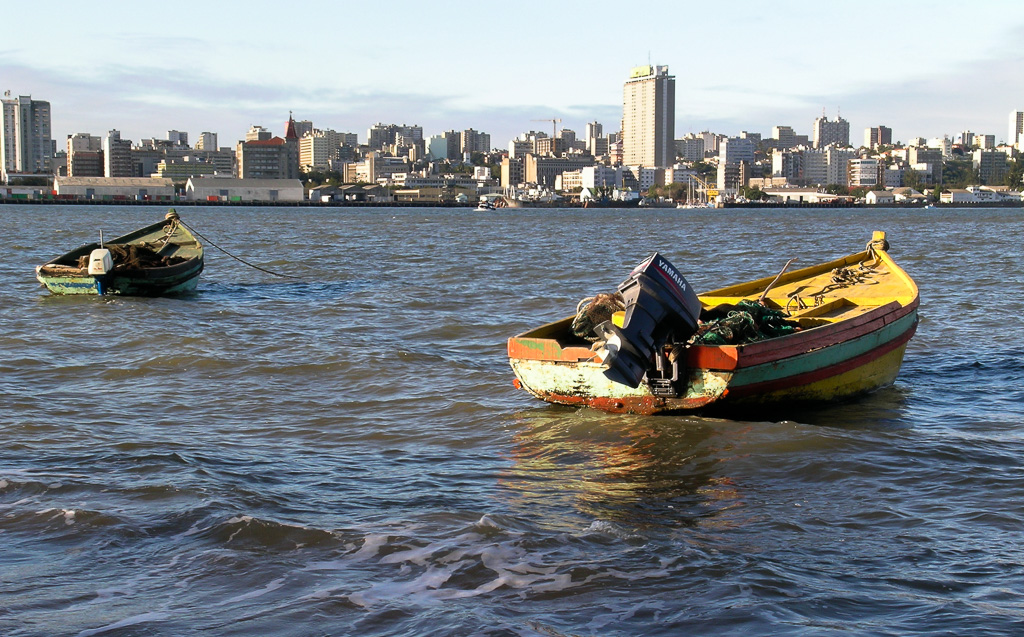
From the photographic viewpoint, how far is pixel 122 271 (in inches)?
827

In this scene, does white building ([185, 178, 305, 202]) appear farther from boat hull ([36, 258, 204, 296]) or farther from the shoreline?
boat hull ([36, 258, 204, 296])

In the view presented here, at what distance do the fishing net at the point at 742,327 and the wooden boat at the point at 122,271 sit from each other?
14.3 metres

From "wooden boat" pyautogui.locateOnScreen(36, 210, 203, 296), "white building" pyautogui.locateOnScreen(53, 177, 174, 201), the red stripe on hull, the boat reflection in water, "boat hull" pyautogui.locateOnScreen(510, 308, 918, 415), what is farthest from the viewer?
"white building" pyautogui.locateOnScreen(53, 177, 174, 201)

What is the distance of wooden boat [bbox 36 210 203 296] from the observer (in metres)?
20.7

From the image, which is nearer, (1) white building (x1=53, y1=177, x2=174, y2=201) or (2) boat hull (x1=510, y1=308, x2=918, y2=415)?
(2) boat hull (x1=510, y1=308, x2=918, y2=415)

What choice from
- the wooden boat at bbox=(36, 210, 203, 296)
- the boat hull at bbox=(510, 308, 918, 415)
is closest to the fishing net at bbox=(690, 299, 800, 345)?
the boat hull at bbox=(510, 308, 918, 415)

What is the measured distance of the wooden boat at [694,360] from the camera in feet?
28.9

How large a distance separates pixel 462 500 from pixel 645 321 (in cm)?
247

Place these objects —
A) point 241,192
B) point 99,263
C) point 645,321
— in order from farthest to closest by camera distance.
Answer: point 241,192 → point 99,263 → point 645,321

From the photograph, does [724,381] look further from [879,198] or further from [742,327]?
[879,198]

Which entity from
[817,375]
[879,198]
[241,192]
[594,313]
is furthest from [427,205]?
[817,375]

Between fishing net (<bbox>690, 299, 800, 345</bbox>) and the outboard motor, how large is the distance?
72cm

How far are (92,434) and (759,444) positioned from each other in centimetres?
619

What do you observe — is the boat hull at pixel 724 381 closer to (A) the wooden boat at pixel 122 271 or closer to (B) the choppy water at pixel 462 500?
(B) the choppy water at pixel 462 500
